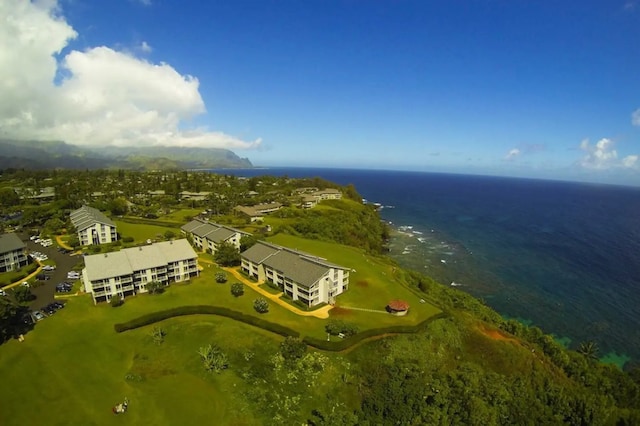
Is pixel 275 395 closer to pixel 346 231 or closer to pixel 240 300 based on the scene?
pixel 240 300

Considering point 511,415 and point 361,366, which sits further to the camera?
point 361,366

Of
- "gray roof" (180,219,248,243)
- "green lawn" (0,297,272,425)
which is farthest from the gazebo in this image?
"gray roof" (180,219,248,243)

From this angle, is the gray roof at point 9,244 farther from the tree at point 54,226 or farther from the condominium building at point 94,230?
the tree at point 54,226

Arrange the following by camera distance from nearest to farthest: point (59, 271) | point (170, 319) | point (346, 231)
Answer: point (170, 319)
point (59, 271)
point (346, 231)

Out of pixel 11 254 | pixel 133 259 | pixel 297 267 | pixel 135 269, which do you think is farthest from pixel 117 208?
pixel 297 267

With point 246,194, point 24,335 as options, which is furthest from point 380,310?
point 246,194
